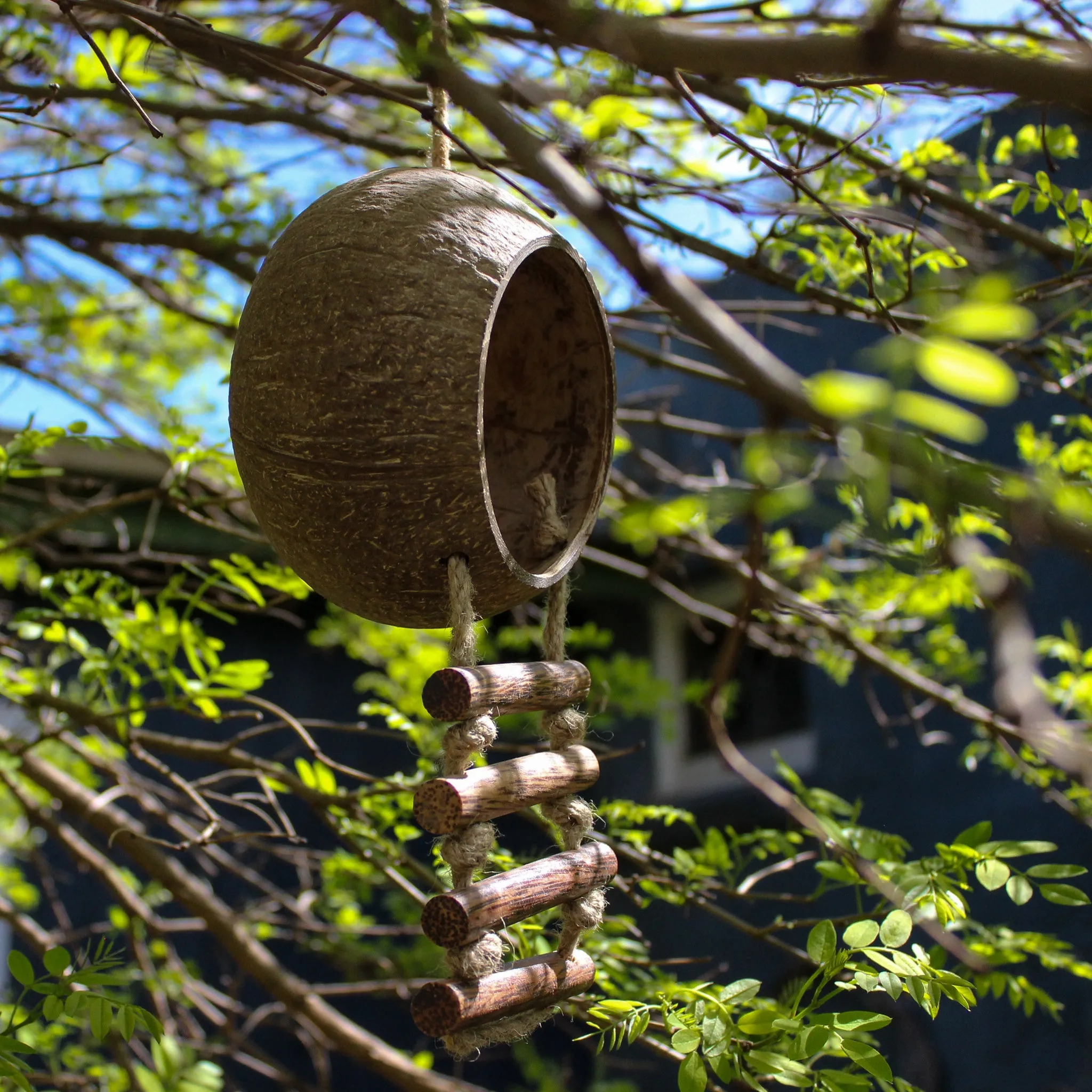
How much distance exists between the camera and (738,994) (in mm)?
1568

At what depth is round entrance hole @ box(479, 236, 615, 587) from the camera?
5.52 ft

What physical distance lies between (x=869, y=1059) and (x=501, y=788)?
59cm

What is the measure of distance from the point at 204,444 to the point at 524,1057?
4178mm

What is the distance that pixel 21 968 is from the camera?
1.63 metres

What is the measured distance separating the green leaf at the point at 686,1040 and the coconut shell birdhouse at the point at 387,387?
63 centimetres

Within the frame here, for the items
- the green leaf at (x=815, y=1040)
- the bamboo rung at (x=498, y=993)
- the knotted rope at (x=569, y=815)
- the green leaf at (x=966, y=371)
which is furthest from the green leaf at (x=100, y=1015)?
the green leaf at (x=966, y=371)

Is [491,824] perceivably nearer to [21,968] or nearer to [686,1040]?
[686,1040]

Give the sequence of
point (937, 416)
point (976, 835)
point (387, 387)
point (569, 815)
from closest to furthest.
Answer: point (937, 416) → point (387, 387) → point (569, 815) → point (976, 835)

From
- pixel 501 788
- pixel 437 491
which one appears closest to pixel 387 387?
pixel 437 491

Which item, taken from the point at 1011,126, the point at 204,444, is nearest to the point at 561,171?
the point at 204,444

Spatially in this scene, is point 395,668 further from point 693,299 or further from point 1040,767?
point 693,299

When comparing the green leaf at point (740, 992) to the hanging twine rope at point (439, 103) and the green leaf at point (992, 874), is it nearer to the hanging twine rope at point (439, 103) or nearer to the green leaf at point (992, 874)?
the green leaf at point (992, 874)

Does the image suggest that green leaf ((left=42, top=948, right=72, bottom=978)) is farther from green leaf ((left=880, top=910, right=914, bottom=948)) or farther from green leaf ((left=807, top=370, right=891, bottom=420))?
green leaf ((left=807, top=370, right=891, bottom=420))

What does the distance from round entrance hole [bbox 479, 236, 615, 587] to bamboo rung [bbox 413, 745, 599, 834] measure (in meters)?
0.28
